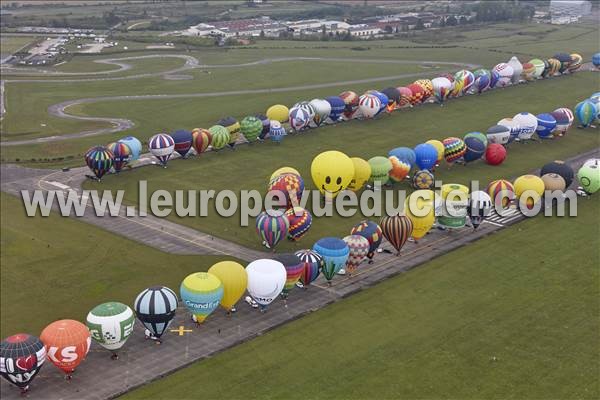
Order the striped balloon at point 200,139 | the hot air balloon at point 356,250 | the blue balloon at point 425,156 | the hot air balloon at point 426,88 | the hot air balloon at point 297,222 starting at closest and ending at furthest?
the hot air balloon at point 356,250
the hot air balloon at point 297,222
the blue balloon at point 425,156
the striped balloon at point 200,139
the hot air balloon at point 426,88

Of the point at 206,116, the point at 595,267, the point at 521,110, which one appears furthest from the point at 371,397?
the point at 521,110

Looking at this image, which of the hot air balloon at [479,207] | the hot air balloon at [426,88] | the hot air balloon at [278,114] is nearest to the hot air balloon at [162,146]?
the hot air balloon at [278,114]

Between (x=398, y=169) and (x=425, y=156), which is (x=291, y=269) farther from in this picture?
(x=425, y=156)

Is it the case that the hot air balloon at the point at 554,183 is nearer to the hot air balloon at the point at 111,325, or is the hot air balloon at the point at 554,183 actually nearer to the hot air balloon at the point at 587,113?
the hot air balloon at the point at 587,113

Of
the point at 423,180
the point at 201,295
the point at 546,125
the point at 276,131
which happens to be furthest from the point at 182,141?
the point at 546,125

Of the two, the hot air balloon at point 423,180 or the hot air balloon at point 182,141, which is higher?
the hot air balloon at point 182,141
